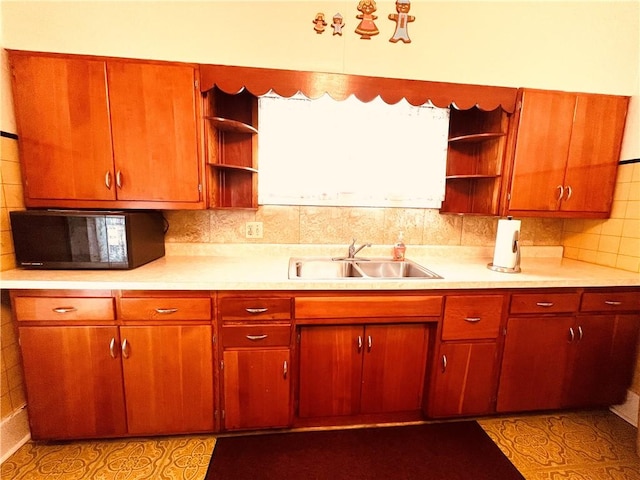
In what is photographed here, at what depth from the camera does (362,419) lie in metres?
1.67

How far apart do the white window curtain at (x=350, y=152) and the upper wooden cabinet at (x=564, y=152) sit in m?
0.49

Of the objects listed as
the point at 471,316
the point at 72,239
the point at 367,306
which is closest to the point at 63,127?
the point at 72,239

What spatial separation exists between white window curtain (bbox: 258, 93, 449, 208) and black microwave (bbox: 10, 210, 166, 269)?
2.88 feet

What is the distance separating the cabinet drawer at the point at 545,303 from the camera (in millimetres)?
1603

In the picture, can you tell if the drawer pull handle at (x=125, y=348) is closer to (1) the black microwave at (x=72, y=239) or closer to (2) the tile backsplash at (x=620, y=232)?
(1) the black microwave at (x=72, y=239)

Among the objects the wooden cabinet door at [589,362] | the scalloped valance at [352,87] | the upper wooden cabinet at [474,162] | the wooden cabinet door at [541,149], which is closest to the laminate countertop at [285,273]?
the wooden cabinet door at [589,362]

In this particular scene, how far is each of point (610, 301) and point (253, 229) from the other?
2.32m

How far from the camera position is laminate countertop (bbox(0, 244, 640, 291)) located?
1.35 m

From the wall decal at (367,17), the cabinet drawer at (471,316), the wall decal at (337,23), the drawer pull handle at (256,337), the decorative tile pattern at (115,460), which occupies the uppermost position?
the wall decal at (337,23)

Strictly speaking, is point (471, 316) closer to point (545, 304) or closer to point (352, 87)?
point (545, 304)

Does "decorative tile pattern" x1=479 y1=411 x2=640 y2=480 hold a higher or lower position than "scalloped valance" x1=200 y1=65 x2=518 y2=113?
lower

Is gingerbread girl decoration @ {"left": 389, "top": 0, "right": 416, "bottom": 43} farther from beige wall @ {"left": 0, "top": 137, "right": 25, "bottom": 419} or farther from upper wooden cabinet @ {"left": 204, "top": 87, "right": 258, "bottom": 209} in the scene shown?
beige wall @ {"left": 0, "top": 137, "right": 25, "bottom": 419}

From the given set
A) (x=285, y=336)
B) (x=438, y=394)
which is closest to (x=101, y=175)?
(x=285, y=336)

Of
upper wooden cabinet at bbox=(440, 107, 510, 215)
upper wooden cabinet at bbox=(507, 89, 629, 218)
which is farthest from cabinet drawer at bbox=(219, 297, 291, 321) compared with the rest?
Answer: upper wooden cabinet at bbox=(507, 89, 629, 218)
